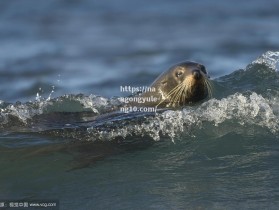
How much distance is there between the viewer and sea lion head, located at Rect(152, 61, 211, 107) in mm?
9273

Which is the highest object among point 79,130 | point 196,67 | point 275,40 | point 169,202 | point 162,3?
point 162,3

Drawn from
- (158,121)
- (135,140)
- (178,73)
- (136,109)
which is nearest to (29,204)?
(135,140)

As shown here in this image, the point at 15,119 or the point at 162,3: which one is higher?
the point at 162,3

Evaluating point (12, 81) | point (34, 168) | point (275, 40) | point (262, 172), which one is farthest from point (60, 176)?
point (275, 40)

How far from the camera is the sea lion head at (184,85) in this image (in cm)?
927

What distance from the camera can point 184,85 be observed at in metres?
9.35

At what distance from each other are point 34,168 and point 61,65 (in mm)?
7291

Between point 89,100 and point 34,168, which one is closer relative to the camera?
point 34,168

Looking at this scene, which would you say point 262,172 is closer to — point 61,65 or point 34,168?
point 34,168

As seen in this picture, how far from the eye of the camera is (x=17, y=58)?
1507cm

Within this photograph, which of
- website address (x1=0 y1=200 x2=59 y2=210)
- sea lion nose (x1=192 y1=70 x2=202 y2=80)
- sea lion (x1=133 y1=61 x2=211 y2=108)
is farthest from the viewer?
sea lion (x1=133 y1=61 x2=211 y2=108)

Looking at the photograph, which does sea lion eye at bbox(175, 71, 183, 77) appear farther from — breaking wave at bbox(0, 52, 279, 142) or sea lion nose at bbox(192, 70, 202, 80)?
breaking wave at bbox(0, 52, 279, 142)

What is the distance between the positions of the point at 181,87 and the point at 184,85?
9 cm

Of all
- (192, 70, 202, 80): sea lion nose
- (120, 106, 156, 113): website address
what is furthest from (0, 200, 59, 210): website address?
(192, 70, 202, 80): sea lion nose
